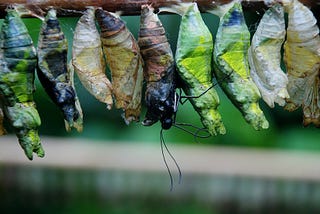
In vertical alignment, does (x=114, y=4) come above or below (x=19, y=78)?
above

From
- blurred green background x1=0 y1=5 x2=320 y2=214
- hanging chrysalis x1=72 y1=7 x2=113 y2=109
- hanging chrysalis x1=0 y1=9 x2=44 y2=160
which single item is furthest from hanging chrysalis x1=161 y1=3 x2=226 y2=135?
blurred green background x1=0 y1=5 x2=320 y2=214

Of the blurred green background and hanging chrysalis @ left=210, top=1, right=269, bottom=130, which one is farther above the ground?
hanging chrysalis @ left=210, top=1, right=269, bottom=130

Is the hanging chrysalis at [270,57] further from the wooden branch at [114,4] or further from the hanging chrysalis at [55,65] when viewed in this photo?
the hanging chrysalis at [55,65]

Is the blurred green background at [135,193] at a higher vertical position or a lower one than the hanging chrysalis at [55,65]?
lower

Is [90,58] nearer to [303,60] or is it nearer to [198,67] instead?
[198,67]

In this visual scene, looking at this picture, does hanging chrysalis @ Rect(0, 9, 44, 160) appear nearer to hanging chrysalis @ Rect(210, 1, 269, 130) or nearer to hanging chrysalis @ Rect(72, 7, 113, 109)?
hanging chrysalis @ Rect(72, 7, 113, 109)

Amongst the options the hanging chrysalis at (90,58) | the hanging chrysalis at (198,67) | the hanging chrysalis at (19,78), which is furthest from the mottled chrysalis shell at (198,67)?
the hanging chrysalis at (19,78)

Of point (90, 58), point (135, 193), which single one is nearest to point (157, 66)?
point (90, 58)
